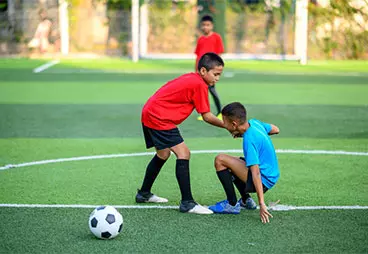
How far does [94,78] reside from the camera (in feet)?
66.0

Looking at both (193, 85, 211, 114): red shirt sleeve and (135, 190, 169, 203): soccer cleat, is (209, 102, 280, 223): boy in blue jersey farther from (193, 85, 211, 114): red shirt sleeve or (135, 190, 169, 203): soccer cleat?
(135, 190, 169, 203): soccer cleat

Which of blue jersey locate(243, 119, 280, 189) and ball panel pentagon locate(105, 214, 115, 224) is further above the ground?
blue jersey locate(243, 119, 280, 189)

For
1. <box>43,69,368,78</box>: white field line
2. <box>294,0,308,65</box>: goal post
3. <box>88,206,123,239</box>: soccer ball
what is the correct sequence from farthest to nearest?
<box>294,0,308,65</box>: goal post < <box>43,69,368,78</box>: white field line < <box>88,206,123,239</box>: soccer ball

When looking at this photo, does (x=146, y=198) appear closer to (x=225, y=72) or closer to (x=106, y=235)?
(x=106, y=235)

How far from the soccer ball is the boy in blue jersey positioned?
3.74ft

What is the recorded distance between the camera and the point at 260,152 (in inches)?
240

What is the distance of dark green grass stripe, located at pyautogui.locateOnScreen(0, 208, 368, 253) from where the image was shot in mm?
5348

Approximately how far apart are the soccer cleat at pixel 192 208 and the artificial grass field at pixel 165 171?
80 mm

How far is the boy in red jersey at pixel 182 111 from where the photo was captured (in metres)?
6.34

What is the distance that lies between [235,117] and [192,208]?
93 centimetres

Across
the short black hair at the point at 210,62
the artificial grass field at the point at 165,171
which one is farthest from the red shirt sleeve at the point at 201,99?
the artificial grass field at the point at 165,171

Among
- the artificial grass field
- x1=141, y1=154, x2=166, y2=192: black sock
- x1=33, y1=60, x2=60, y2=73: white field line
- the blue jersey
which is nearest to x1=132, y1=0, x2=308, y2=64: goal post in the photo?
x1=33, y1=60, x2=60, y2=73: white field line

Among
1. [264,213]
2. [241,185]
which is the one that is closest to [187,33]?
[241,185]

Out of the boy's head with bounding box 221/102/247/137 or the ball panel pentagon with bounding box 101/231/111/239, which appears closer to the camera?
the ball panel pentagon with bounding box 101/231/111/239
